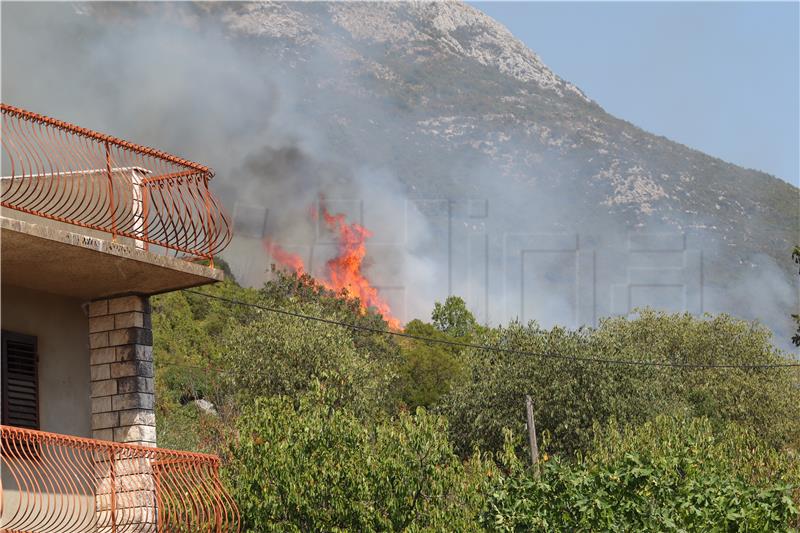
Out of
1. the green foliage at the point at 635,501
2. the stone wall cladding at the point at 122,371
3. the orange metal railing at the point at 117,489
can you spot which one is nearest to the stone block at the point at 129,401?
the stone wall cladding at the point at 122,371

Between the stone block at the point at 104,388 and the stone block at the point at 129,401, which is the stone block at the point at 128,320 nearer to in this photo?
the stone block at the point at 104,388

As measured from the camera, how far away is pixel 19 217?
16.7 metres

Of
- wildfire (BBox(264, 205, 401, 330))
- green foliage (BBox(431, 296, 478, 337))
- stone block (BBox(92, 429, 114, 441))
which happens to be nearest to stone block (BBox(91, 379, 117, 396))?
stone block (BBox(92, 429, 114, 441))

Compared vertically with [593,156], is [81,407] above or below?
below

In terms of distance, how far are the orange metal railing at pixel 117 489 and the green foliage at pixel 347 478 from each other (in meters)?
3.91

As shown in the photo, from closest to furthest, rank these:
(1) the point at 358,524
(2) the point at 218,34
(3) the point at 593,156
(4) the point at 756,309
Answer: (1) the point at 358,524, (4) the point at 756,309, (3) the point at 593,156, (2) the point at 218,34

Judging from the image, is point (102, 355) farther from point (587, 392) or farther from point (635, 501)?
point (587, 392)

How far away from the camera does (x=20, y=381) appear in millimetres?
15664

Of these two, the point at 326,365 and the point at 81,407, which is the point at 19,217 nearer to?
the point at 81,407

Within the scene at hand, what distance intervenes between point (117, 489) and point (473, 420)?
1278 inches

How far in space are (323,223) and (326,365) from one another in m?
89.5

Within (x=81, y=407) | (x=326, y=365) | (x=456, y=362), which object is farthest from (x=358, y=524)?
(x=456, y=362)

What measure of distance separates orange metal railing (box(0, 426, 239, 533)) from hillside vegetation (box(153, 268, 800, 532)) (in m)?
4.24

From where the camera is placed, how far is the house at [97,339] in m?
15.0
